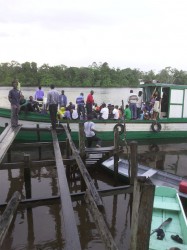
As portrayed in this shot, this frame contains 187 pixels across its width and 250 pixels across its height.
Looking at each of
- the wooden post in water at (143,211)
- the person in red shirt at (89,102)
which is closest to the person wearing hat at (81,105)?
the person in red shirt at (89,102)

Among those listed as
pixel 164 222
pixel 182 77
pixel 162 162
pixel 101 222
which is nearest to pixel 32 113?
pixel 162 162

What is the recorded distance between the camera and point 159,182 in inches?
318

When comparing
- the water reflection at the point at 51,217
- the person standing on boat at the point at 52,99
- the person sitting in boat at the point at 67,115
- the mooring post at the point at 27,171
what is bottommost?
the water reflection at the point at 51,217

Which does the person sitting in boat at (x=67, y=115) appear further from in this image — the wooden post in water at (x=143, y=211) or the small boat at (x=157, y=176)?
the wooden post in water at (x=143, y=211)

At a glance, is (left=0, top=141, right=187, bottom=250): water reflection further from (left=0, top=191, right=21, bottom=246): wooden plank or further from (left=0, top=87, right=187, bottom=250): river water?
(left=0, top=191, right=21, bottom=246): wooden plank

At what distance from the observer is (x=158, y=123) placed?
48.8 feet

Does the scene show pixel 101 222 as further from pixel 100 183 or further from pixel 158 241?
pixel 100 183

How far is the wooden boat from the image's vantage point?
46.0 feet

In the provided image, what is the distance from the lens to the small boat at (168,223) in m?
4.84

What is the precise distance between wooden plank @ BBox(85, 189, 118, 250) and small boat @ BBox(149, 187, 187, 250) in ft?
4.75

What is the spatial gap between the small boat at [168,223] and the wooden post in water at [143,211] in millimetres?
1782

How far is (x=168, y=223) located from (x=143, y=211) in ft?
9.87

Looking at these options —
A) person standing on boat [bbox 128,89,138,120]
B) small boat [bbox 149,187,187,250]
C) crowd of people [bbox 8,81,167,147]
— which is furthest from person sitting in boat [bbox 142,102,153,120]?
small boat [bbox 149,187,187,250]

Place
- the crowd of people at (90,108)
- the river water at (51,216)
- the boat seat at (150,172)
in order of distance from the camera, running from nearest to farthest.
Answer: the river water at (51,216) → the boat seat at (150,172) → the crowd of people at (90,108)
